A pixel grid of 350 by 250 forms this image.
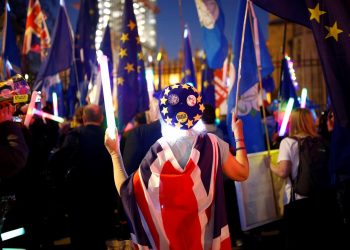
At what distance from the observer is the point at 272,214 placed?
15.9ft

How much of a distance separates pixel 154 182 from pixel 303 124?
251 cm

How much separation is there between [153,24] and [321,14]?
375 ft

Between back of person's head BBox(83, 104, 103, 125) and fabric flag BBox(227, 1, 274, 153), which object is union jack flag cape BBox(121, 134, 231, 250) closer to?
fabric flag BBox(227, 1, 274, 153)

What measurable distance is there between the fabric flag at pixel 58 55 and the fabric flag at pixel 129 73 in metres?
1.28

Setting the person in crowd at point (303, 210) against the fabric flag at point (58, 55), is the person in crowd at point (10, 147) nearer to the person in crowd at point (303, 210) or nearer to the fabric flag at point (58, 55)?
the person in crowd at point (303, 210)

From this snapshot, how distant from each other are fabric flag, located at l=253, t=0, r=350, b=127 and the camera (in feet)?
7.66

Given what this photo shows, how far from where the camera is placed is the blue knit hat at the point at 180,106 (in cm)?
276

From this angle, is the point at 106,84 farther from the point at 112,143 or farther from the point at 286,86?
the point at 286,86

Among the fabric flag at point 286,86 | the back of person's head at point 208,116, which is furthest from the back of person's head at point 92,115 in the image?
the fabric flag at point 286,86

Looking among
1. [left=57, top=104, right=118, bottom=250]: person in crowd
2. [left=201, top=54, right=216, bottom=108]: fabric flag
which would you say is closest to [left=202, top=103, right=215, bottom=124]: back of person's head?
[left=57, top=104, right=118, bottom=250]: person in crowd

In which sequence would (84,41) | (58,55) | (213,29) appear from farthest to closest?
(84,41)
(58,55)
(213,29)

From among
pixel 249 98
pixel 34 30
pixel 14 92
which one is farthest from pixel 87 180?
pixel 34 30

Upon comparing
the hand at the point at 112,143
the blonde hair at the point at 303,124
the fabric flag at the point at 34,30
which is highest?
the fabric flag at the point at 34,30

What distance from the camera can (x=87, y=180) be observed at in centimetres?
557
